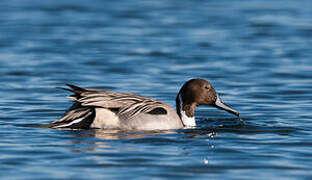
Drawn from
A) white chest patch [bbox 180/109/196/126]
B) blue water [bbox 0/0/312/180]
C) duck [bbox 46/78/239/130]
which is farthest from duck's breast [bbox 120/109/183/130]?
white chest patch [bbox 180/109/196/126]

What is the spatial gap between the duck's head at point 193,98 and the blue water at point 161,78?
302 mm

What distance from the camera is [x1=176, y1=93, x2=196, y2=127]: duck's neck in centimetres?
1026

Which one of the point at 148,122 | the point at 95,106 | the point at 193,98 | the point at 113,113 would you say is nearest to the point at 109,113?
the point at 113,113

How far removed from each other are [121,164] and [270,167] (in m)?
1.50

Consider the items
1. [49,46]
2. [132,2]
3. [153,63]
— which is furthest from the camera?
[132,2]

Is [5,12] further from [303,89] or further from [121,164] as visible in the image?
[121,164]

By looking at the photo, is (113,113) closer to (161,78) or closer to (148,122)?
(148,122)

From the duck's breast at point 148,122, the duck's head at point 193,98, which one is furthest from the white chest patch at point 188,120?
the duck's breast at point 148,122

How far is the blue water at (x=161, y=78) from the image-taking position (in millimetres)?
7781

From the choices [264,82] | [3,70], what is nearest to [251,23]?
[264,82]

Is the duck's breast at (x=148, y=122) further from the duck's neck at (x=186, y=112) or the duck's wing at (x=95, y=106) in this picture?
the duck's neck at (x=186, y=112)

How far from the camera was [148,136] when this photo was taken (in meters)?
9.07

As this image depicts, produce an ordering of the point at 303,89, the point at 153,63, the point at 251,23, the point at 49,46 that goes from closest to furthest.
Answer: the point at 303,89, the point at 153,63, the point at 49,46, the point at 251,23

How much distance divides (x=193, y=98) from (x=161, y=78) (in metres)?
3.64
